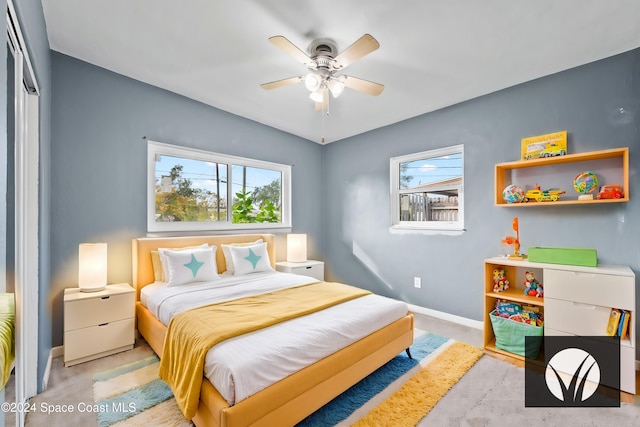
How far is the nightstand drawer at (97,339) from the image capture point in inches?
90.7

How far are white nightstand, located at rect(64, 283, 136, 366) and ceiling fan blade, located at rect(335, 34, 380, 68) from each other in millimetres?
2662

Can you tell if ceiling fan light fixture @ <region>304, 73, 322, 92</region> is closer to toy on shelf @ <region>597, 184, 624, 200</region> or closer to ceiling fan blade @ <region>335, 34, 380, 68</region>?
ceiling fan blade @ <region>335, 34, 380, 68</region>

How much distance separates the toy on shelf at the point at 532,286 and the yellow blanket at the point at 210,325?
5.07 feet

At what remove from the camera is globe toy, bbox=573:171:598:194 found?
236cm

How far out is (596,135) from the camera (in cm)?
246

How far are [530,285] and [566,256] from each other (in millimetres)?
443

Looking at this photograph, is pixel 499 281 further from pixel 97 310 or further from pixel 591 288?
pixel 97 310

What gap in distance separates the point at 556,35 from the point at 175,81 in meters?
3.38

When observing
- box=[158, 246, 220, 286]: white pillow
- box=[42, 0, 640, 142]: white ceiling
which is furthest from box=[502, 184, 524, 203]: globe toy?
box=[158, 246, 220, 286]: white pillow

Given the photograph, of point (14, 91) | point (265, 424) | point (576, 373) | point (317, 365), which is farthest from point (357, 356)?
point (14, 91)

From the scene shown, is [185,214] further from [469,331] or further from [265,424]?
[469,331]

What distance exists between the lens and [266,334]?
175 centimetres

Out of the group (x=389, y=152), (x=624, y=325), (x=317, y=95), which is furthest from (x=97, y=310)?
(x=624, y=325)
